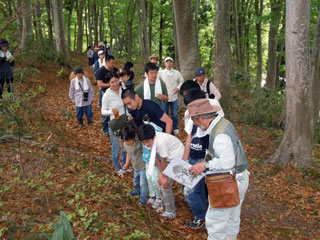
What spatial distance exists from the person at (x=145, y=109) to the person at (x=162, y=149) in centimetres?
47

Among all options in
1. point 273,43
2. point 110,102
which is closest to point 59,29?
point 110,102

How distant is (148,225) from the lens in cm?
449

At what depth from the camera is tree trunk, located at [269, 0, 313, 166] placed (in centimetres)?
612

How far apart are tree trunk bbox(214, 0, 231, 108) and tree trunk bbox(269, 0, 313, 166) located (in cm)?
290

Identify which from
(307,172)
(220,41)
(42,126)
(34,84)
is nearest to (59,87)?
(34,84)

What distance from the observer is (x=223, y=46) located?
9.15 meters

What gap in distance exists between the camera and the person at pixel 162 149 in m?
4.11

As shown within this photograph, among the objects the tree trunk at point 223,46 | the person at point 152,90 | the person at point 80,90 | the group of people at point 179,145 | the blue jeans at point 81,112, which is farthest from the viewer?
the tree trunk at point 223,46

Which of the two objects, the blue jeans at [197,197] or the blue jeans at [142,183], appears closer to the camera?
the blue jeans at [197,197]

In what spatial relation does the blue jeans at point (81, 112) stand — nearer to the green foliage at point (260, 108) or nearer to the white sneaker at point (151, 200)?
the white sneaker at point (151, 200)

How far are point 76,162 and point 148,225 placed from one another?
2.40 meters

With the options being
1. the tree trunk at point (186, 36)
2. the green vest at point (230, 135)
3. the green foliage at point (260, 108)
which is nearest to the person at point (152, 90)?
the green vest at point (230, 135)

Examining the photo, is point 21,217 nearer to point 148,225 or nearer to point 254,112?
point 148,225

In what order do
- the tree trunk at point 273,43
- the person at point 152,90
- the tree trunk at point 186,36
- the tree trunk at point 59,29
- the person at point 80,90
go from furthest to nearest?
the tree trunk at point 273,43
the tree trunk at point 59,29
the tree trunk at point 186,36
the person at point 80,90
the person at point 152,90
